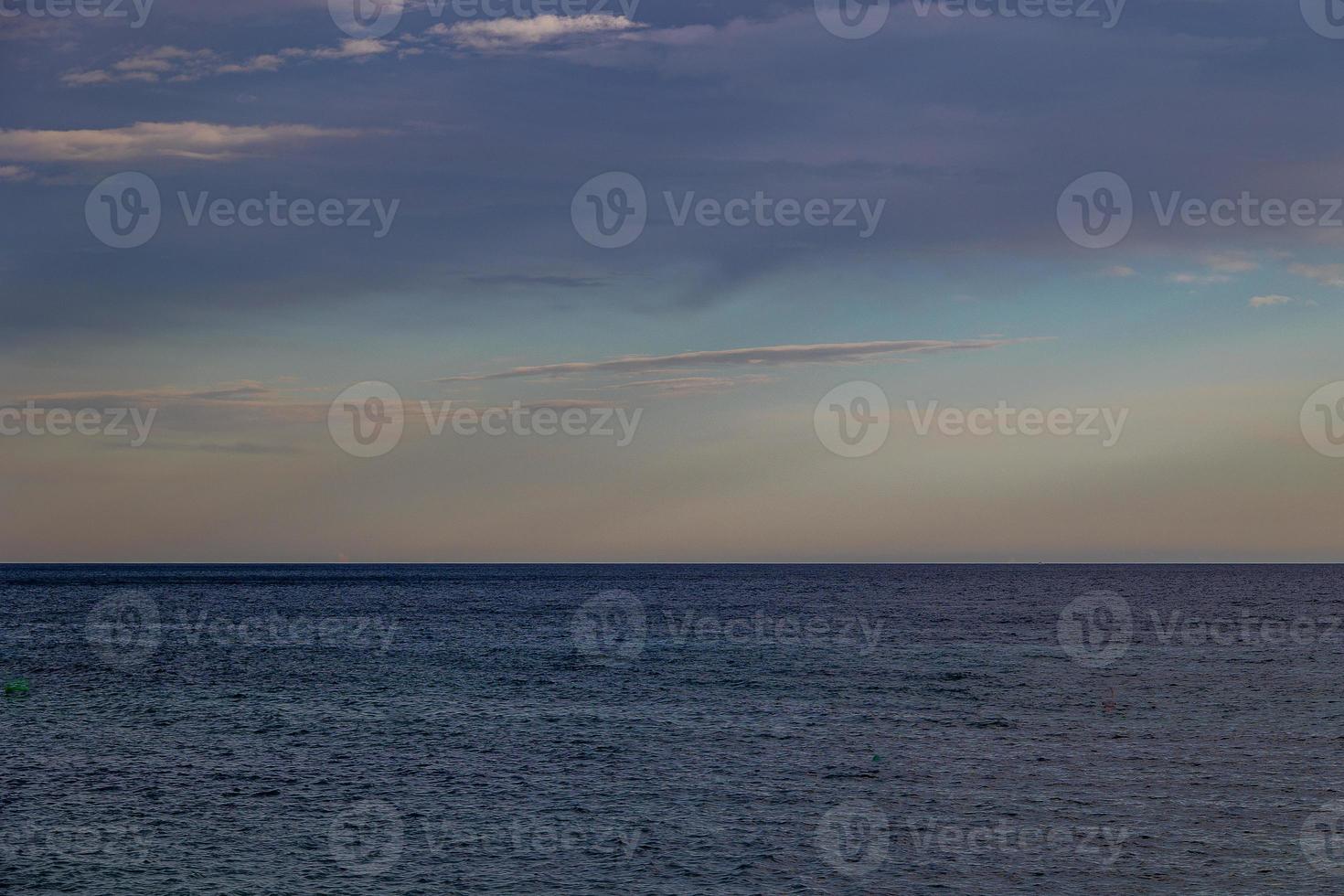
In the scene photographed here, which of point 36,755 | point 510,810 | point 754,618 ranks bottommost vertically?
point 510,810

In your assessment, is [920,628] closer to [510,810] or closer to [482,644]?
[482,644]

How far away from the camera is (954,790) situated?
43250mm

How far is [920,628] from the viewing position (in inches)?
4818

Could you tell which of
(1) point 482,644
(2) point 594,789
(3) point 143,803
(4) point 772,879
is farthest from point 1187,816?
(1) point 482,644

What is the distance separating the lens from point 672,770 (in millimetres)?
A: 46688

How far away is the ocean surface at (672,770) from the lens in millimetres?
34188

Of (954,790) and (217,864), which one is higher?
(954,790)

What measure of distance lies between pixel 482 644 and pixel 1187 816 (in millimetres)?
72214

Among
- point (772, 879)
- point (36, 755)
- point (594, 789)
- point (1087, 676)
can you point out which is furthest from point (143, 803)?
point (1087, 676)

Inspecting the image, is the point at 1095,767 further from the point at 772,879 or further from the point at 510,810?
the point at 510,810

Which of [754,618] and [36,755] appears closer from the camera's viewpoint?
[36,755]

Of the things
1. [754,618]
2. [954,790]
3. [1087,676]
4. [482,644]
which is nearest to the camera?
[954,790]

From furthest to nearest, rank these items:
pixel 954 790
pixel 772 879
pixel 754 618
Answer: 1. pixel 754 618
2. pixel 954 790
3. pixel 772 879

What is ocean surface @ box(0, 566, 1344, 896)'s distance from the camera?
34188 mm
